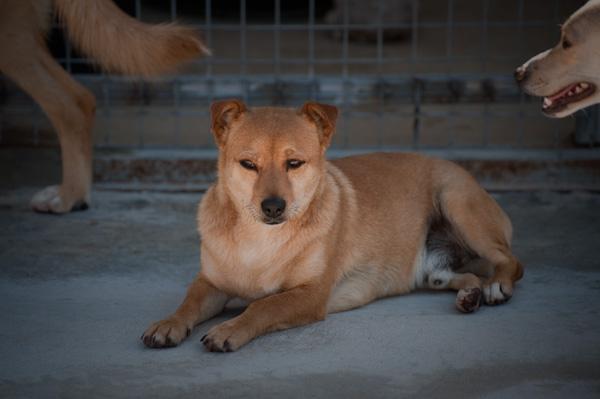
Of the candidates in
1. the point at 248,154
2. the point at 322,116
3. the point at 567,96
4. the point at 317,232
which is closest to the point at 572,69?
the point at 567,96

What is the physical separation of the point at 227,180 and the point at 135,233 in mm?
1593

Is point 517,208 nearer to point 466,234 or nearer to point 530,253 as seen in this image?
point 530,253

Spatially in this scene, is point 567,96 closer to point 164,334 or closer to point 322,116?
point 322,116

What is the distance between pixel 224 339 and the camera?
3361mm

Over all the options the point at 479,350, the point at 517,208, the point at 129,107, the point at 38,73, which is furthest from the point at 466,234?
the point at 129,107

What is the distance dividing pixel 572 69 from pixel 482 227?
775 millimetres

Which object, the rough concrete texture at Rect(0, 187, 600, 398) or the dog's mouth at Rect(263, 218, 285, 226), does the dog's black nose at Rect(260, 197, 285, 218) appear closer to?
the dog's mouth at Rect(263, 218, 285, 226)

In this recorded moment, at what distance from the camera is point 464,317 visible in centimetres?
380

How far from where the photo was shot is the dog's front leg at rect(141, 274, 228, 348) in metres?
3.42

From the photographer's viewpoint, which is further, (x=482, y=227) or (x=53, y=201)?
(x=53, y=201)

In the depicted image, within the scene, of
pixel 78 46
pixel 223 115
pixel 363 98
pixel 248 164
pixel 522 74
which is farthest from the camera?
pixel 363 98

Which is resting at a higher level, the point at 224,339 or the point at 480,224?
the point at 480,224

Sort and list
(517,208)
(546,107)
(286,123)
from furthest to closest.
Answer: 1. (517,208)
2. (546,107)
3. (286,123)

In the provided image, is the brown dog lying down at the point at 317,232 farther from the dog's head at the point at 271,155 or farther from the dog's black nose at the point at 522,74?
the dog's black nose at the point at 522,74
